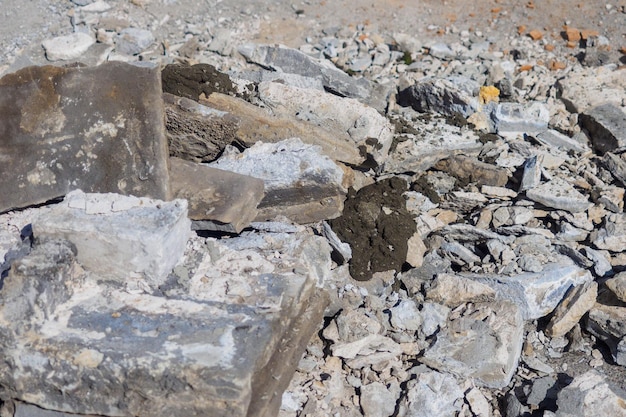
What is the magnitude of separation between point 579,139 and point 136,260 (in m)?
4.34

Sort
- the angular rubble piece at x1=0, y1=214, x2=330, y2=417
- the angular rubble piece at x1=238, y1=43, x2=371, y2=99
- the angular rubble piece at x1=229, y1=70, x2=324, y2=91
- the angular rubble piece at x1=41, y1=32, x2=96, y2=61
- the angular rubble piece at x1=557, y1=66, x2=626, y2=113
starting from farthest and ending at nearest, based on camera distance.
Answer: the angular rubble piece at x1=41, y1=32, x2=96, y2=61 < the angular rubble piece at x1=557, y1=66, x2=626, y2=113 < the angular rubble piece at x1=238, y1=43, x2=371, y2=99 < the angular rubble piece at x1=229, y1=70, x2=324, y2=91 < the angular rubble piece at x1=0, y1=214, x2=330, y2=417

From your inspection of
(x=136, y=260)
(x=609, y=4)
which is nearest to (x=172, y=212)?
(x=136, y=260)

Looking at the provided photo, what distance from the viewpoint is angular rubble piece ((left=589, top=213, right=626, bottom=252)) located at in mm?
4934

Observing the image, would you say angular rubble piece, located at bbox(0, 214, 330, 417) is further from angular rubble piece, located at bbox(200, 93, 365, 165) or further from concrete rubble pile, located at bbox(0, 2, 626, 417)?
angular rubble piece, located at bbox(200, 93, 365, 165)

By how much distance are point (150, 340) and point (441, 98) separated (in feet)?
12.7

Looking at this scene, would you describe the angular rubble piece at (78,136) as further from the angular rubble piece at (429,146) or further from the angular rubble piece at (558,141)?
the angular rubble piece at (558,141)

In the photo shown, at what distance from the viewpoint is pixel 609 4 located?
8242 mm

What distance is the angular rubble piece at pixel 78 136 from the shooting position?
14.4 feet

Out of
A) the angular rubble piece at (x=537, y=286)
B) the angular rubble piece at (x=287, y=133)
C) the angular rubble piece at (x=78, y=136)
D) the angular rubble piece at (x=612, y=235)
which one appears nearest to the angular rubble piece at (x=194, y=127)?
the angular rubble piece at (x=287, y=133)

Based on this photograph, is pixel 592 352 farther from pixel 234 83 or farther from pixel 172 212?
pixel 234 83

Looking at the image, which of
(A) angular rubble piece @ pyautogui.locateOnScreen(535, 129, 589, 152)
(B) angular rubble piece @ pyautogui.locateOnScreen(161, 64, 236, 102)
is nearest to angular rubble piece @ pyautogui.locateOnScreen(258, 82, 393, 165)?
(B) angular rubble piece @ pyautogui.locateOnScreen(161, 64, 236, 102)

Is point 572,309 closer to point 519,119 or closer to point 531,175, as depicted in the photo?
point 531,175

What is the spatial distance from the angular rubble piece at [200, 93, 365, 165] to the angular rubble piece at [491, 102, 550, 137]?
1614 mm

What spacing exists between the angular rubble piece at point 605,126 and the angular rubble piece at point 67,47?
5.10 meters
